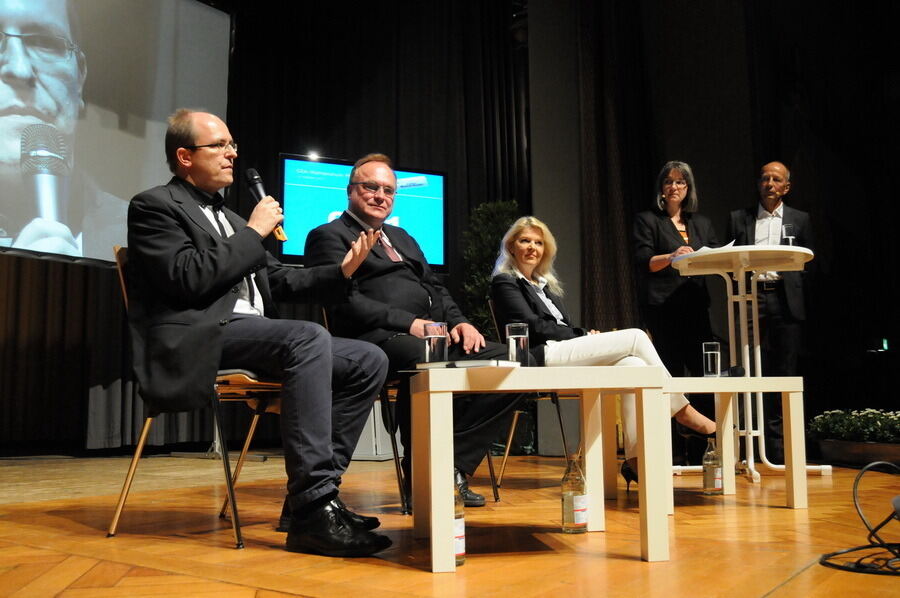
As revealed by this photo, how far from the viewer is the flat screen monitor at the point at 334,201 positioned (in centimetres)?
530

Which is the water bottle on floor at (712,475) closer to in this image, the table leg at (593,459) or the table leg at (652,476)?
the table leg at (593,459)

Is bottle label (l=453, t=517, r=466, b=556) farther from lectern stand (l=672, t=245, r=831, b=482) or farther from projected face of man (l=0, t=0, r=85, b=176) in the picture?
projected face of man (l=0, t=0, r=85, b=176)

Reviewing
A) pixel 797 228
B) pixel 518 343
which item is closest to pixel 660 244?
pixel 797 228

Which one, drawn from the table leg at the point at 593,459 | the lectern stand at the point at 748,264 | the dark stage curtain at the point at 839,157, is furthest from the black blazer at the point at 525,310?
the dark stage curtain at the point at 839,157

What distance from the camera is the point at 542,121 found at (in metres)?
5.54

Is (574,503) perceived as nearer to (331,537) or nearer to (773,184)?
(331,537)

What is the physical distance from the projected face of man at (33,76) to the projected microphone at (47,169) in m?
0.04

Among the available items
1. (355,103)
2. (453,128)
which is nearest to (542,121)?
(453,128)

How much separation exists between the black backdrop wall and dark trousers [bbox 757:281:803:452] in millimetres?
958

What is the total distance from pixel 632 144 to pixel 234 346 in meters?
3.98

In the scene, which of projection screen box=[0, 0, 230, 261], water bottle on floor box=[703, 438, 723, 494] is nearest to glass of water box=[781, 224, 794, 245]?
water bottle on floor box=[703, 438, 723, 494]

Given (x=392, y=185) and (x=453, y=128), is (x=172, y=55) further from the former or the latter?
(x=392, y=185)

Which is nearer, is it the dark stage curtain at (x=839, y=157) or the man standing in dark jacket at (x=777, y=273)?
the man standing in dark jacket at (x=777, y=273)

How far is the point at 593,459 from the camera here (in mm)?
2248
